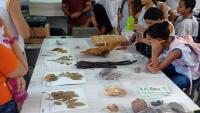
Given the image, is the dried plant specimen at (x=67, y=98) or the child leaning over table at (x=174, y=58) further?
the child leaning over table at (x=174, y=58)

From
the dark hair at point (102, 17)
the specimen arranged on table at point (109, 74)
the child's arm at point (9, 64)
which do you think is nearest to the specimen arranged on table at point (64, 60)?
the specimen arranged on table at point (109, 74)

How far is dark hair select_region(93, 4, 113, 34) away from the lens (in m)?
3.70

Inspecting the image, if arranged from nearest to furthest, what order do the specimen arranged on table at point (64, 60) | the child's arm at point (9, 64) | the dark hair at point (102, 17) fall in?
the child's arm at point (9, 64)
the specimen arranged on table at point (64, 60)
the dark hair at point (102, 17)

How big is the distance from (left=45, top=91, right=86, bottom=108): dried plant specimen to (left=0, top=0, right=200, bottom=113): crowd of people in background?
0.18m

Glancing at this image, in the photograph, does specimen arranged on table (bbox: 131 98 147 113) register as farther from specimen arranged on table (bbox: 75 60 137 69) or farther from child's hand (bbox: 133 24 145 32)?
child's hand (bbox: 133 24 145 32)

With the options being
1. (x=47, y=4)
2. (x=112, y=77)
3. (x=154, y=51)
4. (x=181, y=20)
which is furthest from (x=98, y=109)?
(x=47, y=4)

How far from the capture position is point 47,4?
4.30 meters

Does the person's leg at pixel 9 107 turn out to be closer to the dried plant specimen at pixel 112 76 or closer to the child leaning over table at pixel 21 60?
the child leaning over table at pixel 21 60

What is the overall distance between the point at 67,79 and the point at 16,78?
441 millimetres

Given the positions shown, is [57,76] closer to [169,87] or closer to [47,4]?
[169,87]

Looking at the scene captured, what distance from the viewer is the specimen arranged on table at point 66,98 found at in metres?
1.38

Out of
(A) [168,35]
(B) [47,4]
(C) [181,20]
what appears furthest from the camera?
(B) [47,4]

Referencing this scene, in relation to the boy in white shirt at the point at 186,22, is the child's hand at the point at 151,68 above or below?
below

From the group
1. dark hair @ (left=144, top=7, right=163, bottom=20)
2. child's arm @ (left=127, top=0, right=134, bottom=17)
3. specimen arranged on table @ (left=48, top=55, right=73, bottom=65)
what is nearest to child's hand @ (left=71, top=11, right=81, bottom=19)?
child's arm @ (left=127, top=0, right=134, bottom=17)
